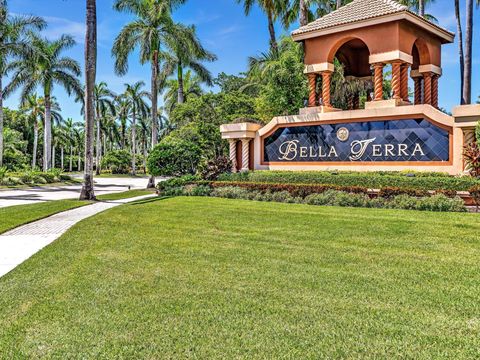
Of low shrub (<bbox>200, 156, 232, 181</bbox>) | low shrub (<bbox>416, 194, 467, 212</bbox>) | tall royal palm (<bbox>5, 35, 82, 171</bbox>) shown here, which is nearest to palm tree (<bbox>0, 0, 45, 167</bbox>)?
tall royal palm (<bbox>5, 35, 82, 171</bbox>)

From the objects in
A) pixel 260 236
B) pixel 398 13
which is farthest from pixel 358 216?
pixel 398 13

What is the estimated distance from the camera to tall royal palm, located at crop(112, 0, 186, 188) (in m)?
27.8

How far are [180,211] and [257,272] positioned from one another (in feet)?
24.1

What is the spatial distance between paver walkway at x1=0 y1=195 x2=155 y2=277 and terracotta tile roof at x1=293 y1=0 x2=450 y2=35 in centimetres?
1346

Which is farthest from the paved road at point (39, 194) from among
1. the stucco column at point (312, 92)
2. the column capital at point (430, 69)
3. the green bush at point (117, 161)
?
the green bush at point (117, 161)

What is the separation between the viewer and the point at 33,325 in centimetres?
481

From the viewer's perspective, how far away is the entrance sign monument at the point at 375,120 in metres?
16.7

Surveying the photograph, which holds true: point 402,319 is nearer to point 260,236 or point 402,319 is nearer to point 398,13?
point 260,236

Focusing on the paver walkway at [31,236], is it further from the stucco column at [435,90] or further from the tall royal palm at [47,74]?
the tall royal palm at [47,74]

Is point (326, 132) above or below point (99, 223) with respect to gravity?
above

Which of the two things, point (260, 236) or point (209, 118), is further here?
point (209, 118)

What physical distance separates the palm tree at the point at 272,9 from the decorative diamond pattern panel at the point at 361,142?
499 inches

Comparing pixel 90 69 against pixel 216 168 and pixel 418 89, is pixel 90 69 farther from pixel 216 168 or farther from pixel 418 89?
pixel 418 89

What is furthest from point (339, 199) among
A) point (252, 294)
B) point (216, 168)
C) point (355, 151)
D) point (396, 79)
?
point (252, 294)
